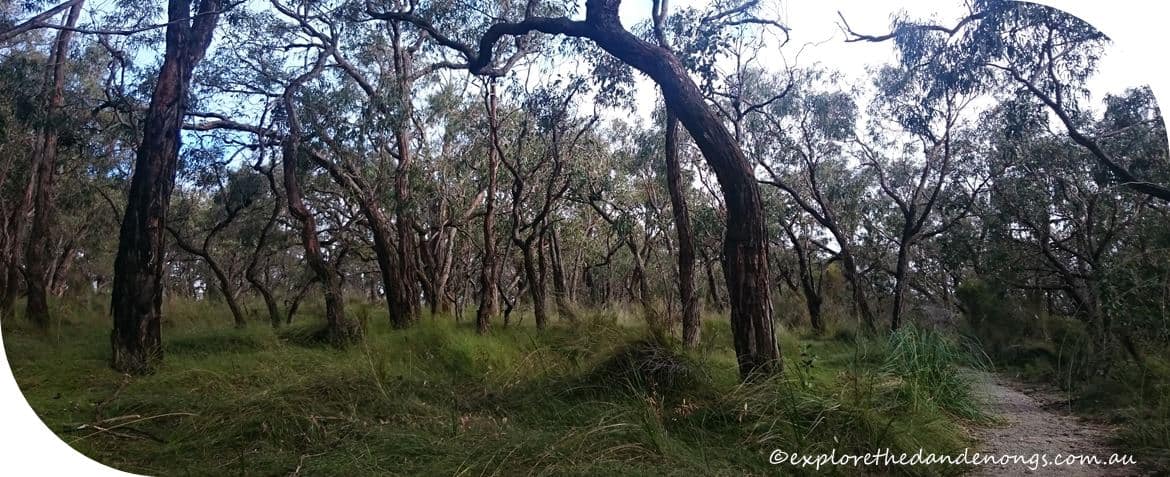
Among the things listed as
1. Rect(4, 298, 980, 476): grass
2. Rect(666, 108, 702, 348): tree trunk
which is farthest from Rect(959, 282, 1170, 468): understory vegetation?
Rect(666, 108, 702, 348): tree trunk

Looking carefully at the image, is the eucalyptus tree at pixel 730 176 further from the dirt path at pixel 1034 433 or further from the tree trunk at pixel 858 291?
the tree trunk at pixel 858 291

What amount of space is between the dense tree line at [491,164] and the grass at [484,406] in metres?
0.37

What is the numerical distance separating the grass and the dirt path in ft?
0.67

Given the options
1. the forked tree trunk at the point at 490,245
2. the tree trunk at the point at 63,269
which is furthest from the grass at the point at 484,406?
the forked tree trunk at the point at 490,245

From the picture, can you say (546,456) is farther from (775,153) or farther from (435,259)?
(775,153)

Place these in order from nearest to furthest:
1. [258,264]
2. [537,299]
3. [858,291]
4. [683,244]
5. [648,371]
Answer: [648,371], [683,244], [258,264], [537,299], [858,291]

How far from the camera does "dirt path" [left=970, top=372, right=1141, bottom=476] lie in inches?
128

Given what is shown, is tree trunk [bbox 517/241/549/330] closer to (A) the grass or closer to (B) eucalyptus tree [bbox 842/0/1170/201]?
(A) the grass

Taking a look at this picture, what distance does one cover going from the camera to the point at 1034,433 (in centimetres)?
395

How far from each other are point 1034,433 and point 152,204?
6.14 meters

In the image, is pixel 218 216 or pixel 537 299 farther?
pixel 537 299

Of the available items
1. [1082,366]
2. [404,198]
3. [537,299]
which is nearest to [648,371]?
[1082,366]

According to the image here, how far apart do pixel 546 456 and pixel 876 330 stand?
3290 millimetres

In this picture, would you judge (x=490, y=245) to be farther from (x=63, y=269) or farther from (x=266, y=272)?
(x=63, y=269)
